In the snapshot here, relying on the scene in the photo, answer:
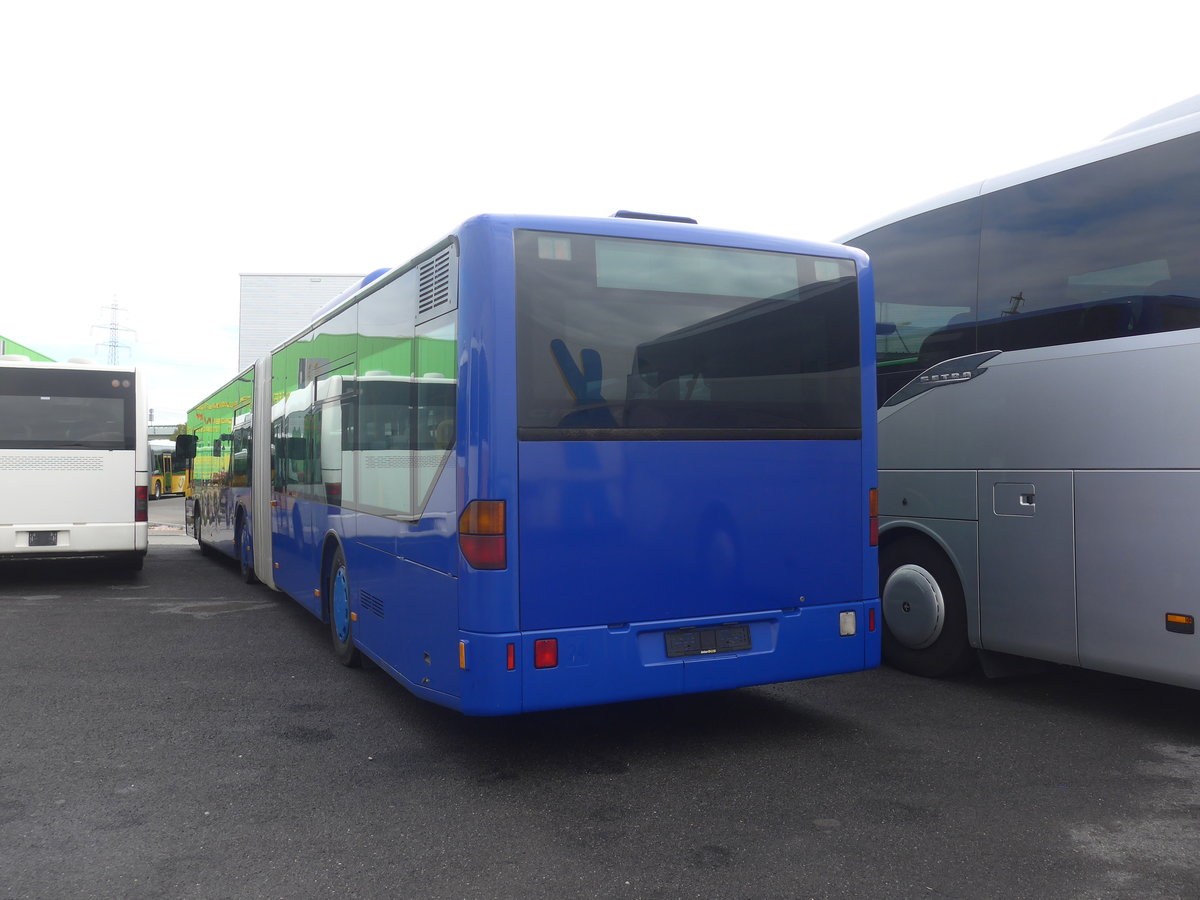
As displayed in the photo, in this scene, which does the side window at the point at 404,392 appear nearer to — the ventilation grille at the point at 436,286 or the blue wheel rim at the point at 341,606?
the ventilation grille at the point at 436,286

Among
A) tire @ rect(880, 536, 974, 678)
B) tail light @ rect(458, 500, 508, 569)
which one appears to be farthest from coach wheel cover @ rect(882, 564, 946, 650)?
tail light @ rect(458, 500, 508, 569)

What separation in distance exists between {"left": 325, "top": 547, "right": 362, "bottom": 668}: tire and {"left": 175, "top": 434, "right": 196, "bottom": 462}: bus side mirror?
434 inches

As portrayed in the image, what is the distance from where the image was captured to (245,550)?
1219 cm

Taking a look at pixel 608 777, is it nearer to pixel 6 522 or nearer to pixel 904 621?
pixel 904 621

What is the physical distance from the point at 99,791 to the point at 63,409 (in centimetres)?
866

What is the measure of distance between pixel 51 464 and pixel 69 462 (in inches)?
7.4

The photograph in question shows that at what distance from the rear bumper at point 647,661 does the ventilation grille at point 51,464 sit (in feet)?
29.6

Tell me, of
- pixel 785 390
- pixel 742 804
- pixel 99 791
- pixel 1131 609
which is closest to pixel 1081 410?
pixel 1131 609

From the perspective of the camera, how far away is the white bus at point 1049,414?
5.17 metres

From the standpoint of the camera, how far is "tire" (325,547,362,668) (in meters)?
6.97

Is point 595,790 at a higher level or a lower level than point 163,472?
lower

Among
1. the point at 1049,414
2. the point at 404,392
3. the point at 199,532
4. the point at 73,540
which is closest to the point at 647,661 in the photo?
the point at 404,392

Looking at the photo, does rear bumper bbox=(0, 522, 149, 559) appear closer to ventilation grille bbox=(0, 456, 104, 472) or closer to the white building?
ventilation grille bbox=(0, 456, 104, 472)

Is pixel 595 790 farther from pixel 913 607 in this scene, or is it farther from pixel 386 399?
pixel 913 607
